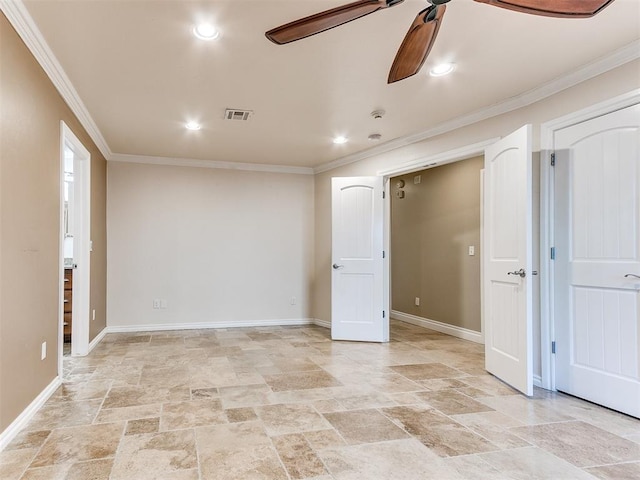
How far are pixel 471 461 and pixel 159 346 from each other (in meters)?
3.61

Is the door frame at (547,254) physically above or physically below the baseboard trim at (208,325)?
above

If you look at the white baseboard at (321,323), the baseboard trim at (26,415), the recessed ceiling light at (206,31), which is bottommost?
the white baseboard at (321,323)

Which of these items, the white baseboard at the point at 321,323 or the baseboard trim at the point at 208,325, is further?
the white baseboard at the point at 321,323

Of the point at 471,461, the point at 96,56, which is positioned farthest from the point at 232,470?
the point at 96,56

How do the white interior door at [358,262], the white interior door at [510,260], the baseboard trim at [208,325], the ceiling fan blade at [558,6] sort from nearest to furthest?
the ceiling fan blade at [558,6], the white interior door at [510,260], the white interior door at [358,262], the baseboard trim at [208,325]

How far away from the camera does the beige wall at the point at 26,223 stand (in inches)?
87.7

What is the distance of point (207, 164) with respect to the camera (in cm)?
591

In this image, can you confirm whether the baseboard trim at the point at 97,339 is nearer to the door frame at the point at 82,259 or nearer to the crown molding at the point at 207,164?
the door frame at the point at 82,259

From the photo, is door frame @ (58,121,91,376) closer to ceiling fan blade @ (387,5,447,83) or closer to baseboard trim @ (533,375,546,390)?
ceiling fan blade @ (387,5,447,83)

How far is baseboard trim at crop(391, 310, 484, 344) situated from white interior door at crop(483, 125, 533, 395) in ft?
4.60

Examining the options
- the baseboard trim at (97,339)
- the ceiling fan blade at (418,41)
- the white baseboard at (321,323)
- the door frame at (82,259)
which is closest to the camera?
the ceiling fan blade at (418,41)

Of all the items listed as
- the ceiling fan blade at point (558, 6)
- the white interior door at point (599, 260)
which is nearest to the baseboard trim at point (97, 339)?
the white interior door at point (599, 260)

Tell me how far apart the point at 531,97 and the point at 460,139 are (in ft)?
2.63

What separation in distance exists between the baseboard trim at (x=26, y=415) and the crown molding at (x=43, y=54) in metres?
2.17
